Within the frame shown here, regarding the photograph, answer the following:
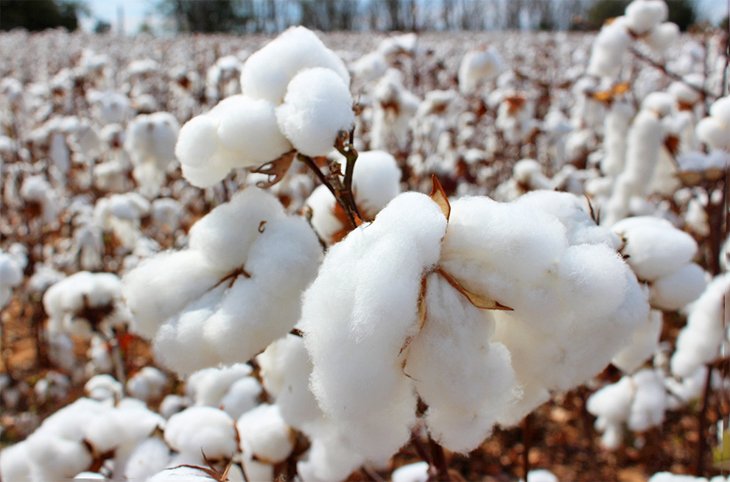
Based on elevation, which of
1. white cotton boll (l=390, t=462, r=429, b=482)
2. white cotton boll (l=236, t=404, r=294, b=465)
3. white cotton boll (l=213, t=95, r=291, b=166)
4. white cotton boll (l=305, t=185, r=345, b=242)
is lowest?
white cotton boll (l=390, t=462, r=429, b=482)

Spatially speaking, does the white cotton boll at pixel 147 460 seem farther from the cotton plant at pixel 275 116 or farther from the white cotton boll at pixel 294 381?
the cotton plant at pixel 275 116

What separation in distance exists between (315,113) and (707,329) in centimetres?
90

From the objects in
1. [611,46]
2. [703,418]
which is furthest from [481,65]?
[703,418]

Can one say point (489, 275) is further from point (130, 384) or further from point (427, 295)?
point (130, 384)

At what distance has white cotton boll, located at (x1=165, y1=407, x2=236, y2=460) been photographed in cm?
106

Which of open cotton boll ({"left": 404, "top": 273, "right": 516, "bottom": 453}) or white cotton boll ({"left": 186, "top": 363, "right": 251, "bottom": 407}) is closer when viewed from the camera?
open cotton boll ({"left": 404, "top": 273, "right": 516, "bottom": 453})

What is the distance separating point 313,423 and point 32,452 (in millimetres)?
472

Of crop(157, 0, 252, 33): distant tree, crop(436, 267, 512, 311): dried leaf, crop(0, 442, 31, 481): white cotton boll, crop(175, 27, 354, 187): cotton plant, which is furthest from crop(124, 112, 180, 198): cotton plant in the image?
crop(157, 0, 252, 33): distant tree

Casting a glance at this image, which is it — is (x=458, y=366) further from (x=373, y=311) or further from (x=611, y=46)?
(x=611, y=46)

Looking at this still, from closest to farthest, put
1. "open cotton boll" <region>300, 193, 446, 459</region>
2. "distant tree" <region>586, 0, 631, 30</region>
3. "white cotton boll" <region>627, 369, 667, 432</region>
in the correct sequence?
"open cotton boll" <region>300, 193, 446, 459</region> → "white cotton boll" <region>627, 369, 667, 432</region> → "distant tree" <region>586, 0, 631, 30</region>

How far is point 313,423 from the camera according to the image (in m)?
1.02

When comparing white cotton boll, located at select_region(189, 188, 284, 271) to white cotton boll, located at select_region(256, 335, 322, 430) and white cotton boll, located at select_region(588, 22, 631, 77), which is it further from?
white cotton boll, located at select_region(588, 22, 631, 77)

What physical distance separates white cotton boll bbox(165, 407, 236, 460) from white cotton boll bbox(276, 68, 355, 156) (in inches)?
18.9

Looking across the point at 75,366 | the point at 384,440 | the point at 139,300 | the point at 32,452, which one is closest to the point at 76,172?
the point at 75,366
